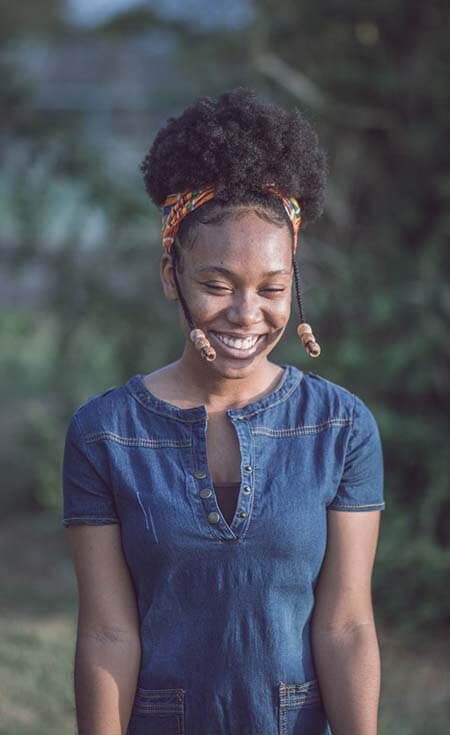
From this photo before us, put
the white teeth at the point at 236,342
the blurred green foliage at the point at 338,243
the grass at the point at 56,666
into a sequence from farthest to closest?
the blurred green foliage at the point at 338,243 < the grass at the point at 56,666 < the white teeth at the point at 236,342

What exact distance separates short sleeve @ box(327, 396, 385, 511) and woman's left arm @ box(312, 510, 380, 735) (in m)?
0.02

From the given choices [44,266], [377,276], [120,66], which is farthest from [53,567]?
[120,66]

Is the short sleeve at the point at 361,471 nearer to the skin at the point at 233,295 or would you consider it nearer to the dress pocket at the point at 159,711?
the skin at the point at 233,295

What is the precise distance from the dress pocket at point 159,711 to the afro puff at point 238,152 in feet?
3.35

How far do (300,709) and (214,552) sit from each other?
38 centimetres

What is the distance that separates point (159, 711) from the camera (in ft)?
6.49

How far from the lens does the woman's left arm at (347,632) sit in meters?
1.97

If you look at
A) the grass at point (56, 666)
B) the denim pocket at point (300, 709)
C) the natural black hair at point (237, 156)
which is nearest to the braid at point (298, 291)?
the natural black hair at point (237, 156)

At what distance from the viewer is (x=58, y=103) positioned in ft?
19.8

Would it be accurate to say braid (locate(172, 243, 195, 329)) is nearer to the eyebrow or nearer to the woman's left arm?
the eyebrow

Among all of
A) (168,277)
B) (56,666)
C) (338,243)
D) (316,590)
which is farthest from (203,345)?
(338,243)

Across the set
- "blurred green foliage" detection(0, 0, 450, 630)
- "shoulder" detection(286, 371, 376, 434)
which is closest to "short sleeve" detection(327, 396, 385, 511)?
"shoulder" detection(286, 371, 376, 434)

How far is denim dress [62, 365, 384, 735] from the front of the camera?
1936 millimetres

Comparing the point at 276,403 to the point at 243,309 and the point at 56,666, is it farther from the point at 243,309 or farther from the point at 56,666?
the point at 56,666
